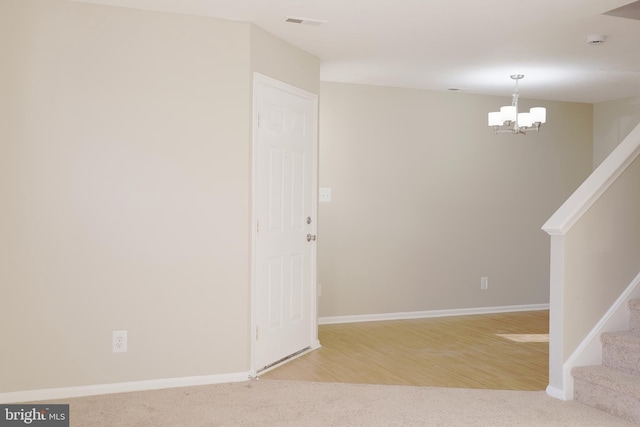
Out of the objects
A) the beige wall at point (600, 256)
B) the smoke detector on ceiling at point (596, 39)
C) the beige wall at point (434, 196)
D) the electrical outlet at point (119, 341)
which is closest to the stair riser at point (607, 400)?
the beige wall at point (600, 256)

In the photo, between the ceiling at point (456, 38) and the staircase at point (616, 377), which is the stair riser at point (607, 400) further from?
the ceiling at point (456, 38)

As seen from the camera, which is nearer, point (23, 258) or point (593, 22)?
point (23, 258)

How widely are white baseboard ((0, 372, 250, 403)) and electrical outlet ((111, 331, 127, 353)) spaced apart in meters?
0.21

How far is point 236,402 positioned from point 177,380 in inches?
21.6

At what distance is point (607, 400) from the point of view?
357 centimetres

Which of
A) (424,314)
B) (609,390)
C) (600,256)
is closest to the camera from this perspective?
(609,390)

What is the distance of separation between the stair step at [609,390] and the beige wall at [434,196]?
2856mm

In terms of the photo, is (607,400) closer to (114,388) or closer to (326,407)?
(326,407)

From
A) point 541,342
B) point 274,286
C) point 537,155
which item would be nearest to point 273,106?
point 274,286

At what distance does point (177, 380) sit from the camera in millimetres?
4117

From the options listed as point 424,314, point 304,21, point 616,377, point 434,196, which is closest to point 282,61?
point 304,21

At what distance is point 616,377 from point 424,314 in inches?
123

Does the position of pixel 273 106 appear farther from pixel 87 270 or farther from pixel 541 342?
pixel 541 342

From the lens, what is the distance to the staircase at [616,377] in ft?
11.3
